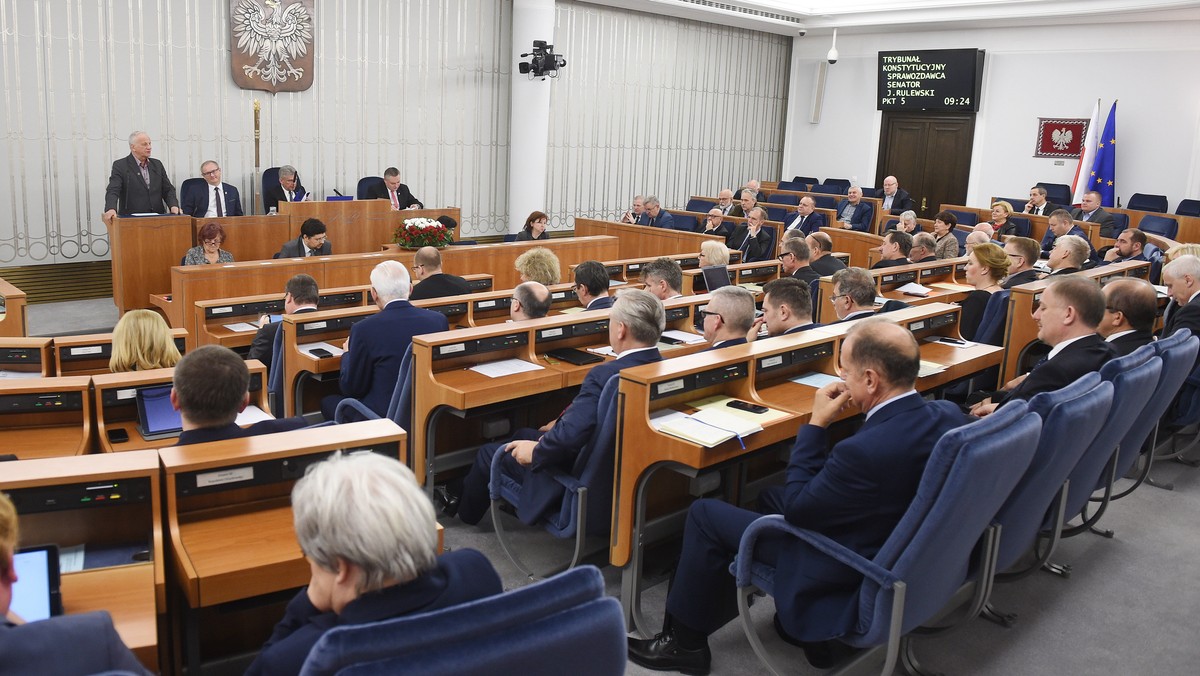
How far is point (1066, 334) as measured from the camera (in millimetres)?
3926

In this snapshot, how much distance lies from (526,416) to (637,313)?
1.18m

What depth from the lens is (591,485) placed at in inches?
139

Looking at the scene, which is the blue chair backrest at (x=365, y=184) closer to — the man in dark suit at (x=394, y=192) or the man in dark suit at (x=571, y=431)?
the man in dark suit at (x=394, y=192)

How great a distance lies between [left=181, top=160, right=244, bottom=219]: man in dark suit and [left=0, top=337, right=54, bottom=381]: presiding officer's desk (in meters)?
5.12

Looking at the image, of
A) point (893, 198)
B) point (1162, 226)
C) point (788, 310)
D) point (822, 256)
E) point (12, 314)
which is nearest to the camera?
point (788, 310)

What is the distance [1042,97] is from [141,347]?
1351 cm

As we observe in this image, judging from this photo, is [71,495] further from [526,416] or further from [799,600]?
[526,416]

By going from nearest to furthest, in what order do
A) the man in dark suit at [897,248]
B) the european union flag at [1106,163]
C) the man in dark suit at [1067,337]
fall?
1. the man in dark suit at [1067,337]
2. the man in dark suit at [897,248]
3. the european union flag at [1106,163]

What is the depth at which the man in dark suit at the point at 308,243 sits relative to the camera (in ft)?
27.0

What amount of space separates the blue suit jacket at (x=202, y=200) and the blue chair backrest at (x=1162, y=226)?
1024 cm

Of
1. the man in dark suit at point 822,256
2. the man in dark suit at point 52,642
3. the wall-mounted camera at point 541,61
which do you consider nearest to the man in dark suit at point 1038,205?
the man in dark suit at point 822,256

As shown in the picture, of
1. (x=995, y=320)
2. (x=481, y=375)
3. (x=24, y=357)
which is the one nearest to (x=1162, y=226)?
(x=995, y=320)

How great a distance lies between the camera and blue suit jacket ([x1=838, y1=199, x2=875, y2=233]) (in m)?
12.4

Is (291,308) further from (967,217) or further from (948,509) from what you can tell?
(967,217)
